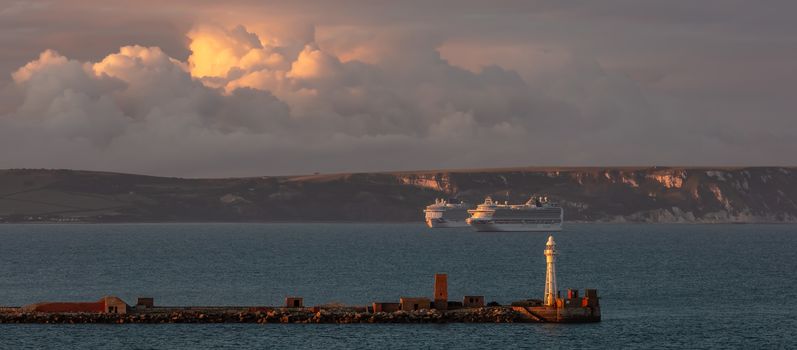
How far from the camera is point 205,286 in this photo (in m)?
120

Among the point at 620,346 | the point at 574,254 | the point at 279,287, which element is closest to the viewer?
the point at 620,346

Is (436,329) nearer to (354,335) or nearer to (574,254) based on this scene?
(354,335)

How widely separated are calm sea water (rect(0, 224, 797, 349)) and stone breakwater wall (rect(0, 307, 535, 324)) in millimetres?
1019

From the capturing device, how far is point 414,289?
115625mm

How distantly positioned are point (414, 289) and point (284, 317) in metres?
33.4

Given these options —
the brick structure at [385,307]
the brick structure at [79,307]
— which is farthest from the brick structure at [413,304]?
the brick structure at [79,307]

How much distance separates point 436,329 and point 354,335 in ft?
18.1

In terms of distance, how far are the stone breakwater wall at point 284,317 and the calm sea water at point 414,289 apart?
1019 millimetres

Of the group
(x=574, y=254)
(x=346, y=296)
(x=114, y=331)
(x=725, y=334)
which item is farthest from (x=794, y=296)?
(x=574, y=254)

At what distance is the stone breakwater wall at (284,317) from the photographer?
3258 inches

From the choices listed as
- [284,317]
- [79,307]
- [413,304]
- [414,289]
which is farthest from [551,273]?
[414,289]

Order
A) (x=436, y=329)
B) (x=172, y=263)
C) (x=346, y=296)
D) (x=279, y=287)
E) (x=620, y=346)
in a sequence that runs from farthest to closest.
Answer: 1. (x=172, y=263)
2. (x=279, y=287)
3. (x=346, y=296)
4. (x=436, y=329)
5. (x=620, y=346)

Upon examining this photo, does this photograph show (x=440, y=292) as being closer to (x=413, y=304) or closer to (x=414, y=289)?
(x=413, y=304)

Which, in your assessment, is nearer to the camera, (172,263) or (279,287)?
(279,287)
